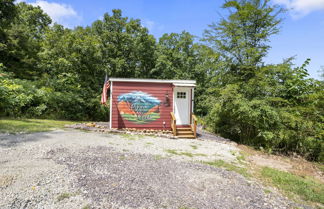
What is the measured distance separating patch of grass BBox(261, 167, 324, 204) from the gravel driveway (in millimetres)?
649

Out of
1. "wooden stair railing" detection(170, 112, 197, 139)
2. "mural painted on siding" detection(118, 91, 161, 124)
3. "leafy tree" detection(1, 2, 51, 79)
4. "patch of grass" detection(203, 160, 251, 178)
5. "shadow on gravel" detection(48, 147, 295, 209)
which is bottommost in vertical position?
"patch of grass" detection(203, 160, 251, 178)

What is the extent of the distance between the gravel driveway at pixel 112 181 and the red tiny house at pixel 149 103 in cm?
352

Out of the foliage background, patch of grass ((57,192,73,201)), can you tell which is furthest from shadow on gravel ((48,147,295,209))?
the foliage background

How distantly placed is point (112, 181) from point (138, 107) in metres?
5.31

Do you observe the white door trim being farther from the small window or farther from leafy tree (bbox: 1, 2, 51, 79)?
leafy tree (bbox: 1, 2, 51, 79)

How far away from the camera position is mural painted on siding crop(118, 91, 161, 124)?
7.94m

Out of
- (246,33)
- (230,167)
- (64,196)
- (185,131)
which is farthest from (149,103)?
(246,33)

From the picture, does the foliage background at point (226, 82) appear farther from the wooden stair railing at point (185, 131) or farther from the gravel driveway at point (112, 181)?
the gravel driveway at point (112, 181)

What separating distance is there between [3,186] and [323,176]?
7486mm

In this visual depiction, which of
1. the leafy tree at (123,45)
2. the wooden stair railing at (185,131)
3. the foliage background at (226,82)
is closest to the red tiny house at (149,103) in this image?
the wooden stair railing at (185,131)

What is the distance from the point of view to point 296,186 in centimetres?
349

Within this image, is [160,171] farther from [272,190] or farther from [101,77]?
[101,77]

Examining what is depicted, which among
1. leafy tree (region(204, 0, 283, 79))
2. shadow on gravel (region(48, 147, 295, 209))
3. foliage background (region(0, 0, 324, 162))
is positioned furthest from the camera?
leafy tree (region(204, 0, 283, 79))

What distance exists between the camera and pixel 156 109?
Result: 8148mm
